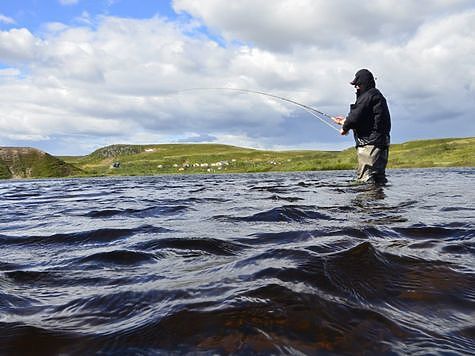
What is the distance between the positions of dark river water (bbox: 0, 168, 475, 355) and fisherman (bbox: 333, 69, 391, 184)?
6997 millimetres

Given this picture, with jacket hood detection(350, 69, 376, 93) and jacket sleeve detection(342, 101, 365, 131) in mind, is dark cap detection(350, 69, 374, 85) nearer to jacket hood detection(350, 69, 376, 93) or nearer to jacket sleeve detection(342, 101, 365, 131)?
jacket hood detection(350, 69, 376, 93)

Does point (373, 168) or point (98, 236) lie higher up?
point (373, 168)

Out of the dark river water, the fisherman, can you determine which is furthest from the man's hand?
the dark river water

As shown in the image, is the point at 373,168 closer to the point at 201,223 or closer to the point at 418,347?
the point at 201,223

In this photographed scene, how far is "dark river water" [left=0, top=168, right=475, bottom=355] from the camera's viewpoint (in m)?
2.63

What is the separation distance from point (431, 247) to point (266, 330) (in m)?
3.12

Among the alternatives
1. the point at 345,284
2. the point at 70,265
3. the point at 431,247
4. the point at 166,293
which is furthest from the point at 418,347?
the point at 70,265

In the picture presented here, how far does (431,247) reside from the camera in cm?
495

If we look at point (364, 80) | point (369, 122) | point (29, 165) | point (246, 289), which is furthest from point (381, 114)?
point (29, 165)

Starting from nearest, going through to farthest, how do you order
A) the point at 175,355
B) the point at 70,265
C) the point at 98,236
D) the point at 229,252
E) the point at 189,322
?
the point at 175,355, the point at 189,322, the point at 70,265, the point at 229,252, the point at 98,236

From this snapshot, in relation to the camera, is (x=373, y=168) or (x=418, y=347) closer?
(x=418, y=347)

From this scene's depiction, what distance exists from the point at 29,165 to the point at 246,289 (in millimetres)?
88496

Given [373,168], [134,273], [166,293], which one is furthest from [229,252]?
[373,168]

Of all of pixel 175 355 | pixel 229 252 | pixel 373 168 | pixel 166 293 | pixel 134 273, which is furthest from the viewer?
pixel 373 168
